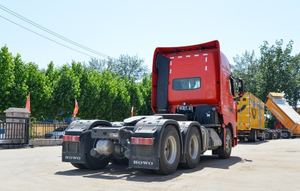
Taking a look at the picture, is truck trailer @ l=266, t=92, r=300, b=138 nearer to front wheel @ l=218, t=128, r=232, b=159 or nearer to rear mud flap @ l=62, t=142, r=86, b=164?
front wheel @ l=218, t=128, r=232, b=159

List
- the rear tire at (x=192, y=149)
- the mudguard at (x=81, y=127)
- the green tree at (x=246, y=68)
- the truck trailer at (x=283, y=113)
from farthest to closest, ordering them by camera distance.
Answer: the green tree at (x=246, y=68) < the truck trailer at (x=283, y=113) < the rear tire at (x=192, y=149) < the mudguard at (x=81, y=127)

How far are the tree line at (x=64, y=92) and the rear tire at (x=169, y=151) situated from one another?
2338 centimetres

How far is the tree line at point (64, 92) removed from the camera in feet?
96.1

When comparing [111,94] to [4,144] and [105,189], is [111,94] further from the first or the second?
[105,189]

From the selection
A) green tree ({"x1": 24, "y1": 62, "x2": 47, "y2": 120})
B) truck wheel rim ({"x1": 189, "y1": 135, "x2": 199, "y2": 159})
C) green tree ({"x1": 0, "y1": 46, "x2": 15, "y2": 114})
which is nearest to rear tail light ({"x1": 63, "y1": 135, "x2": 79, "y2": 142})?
truck wheel rim ({"x1": 189, "y1": 135, "x2": 199, "y2": 159})

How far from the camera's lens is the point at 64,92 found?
116 feet

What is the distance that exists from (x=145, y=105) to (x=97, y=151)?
40599mm

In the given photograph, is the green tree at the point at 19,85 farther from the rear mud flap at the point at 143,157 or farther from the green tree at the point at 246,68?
the green tree at the point at 246,68

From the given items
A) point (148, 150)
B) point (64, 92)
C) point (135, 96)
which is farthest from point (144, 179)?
point (135, 96)

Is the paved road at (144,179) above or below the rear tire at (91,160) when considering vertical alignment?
below

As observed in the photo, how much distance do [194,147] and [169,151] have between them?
1.45 meters

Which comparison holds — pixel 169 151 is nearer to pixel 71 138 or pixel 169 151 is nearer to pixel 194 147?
pixel 194 147

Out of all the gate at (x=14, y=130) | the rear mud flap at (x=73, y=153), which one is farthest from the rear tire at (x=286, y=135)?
the rear mud flap at (x=73, y=153)

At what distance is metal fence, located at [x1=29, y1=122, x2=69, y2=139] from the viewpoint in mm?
19938
